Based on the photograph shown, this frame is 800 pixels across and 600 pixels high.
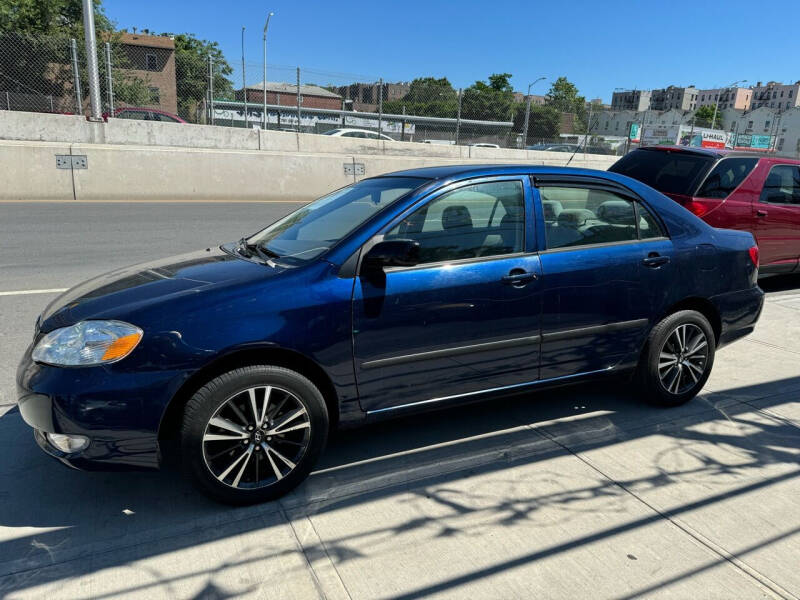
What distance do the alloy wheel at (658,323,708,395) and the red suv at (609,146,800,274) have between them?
3.24 meters

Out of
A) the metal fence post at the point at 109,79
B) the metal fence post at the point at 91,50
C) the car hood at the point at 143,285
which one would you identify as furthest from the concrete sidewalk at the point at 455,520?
the metal fence post at the point at 109,79

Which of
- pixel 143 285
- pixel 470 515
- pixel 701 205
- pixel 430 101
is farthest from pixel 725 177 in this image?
pixel 430 101

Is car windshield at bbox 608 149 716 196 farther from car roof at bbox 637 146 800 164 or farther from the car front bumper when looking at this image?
the car front bumper

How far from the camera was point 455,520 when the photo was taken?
296 cm

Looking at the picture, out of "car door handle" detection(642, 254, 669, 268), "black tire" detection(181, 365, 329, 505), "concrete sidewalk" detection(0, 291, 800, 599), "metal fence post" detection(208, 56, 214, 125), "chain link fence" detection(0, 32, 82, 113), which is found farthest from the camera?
"metal fence post" detection(208, 56, 214, 125)

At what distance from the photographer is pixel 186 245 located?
29.5 feet

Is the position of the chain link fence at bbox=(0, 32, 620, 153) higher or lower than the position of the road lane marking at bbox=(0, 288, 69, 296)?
higher

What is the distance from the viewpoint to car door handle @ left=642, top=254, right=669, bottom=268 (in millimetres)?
4030

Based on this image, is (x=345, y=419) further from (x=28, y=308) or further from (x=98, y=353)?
(x=28, y=308)

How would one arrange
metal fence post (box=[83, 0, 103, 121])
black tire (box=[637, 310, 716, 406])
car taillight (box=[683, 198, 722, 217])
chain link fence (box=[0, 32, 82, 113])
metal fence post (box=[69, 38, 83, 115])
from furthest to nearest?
chain link fence (box=[0, 32, 82, 113]) < metal fence post (box=[69, 38, 83, 115]) < metal fence post (box=[83, 0, 103, 121]) < car taillight (box=[683, 198, 722, 217]) < black tire (box=[637, 310, 716, 406])

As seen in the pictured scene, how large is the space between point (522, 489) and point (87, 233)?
868 centimetres

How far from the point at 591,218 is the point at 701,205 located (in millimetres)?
3825

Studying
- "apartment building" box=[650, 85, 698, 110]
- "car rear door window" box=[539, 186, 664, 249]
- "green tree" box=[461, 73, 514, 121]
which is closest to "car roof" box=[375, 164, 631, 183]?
"car rear door window" box=[539, 186, 664, 249]

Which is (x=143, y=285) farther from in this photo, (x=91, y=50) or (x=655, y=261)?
(x=91, y=50)
